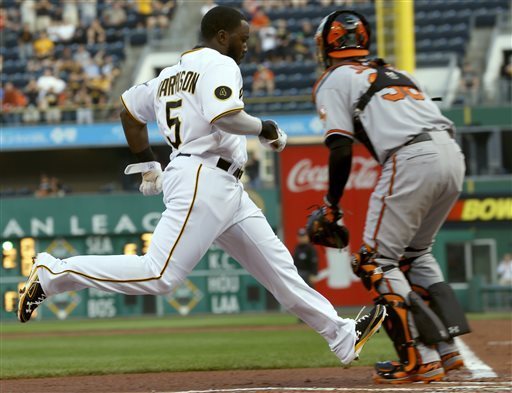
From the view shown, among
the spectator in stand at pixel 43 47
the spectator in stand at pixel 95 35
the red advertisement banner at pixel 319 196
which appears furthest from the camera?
the spectator in stand at pixel 95 35

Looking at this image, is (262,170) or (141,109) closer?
(141,109)

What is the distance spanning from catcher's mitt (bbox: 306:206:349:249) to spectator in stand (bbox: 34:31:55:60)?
20130 millimetres

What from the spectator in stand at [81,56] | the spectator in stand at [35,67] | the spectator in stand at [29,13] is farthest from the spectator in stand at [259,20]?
the spectator in stand at [29,13]

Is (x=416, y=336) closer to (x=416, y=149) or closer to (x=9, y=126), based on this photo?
(x=416, y=149)

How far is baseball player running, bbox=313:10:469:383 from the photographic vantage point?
6.12m

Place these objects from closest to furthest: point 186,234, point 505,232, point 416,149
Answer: point 186,234 < point 416,149 < point 505,232

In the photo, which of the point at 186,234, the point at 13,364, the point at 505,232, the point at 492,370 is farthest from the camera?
the point at 505,232

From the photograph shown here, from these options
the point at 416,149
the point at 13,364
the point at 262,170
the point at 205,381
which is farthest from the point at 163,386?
the point at 262,170

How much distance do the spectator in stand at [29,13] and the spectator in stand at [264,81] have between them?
666 centimetres

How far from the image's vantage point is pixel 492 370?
7.12 metres

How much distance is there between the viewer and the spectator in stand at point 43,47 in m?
25.6

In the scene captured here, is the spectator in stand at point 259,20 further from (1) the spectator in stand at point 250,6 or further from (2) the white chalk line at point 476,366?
(2) the white chalk line at point 476,366

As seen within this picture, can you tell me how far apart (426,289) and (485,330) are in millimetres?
6422

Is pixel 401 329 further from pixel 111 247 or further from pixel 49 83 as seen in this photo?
pixel 49 83
